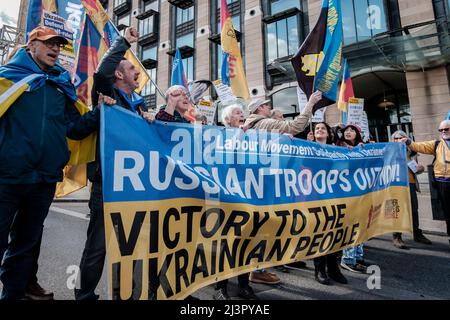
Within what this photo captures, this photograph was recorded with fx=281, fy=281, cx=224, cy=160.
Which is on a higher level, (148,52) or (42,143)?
(148,52)

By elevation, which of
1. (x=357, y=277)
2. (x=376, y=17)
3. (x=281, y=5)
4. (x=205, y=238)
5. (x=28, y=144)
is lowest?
(x=357, y=277)

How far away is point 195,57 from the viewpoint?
2022cm

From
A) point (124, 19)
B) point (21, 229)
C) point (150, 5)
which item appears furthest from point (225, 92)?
point (124, 19)

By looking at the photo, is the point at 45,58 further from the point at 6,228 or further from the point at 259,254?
the point at 259,254

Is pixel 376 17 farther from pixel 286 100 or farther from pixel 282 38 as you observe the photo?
pixel 286 100

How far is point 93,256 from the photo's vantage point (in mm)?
2266

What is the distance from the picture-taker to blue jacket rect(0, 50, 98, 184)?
79.2 inches

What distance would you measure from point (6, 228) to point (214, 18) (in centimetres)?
2055

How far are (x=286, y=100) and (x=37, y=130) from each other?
1527 cm

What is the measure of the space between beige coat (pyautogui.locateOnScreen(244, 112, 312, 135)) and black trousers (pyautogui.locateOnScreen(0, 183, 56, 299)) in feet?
7.26

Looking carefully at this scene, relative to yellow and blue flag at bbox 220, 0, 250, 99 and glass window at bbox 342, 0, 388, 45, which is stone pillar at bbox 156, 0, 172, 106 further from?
yellow and blue flag at bbox 220, 0, 250, 99

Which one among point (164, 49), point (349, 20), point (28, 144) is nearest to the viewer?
point (28, 144)

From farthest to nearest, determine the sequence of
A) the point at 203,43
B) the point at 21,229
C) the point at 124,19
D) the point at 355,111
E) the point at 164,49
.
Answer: the point at 124,19
the point at 164,49
the point at 203,43
the point at 355,111
the point at 21,229

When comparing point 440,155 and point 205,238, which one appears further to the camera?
point 440,155
